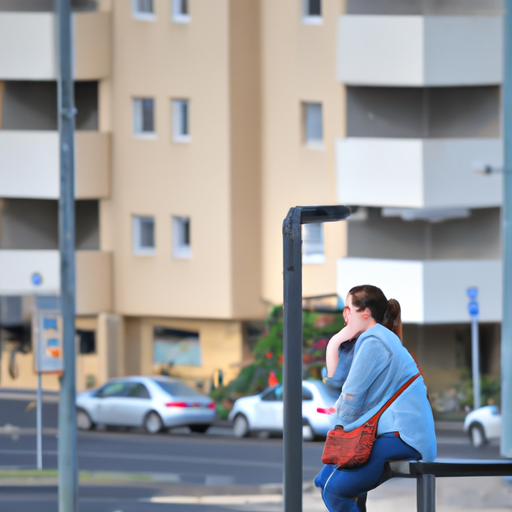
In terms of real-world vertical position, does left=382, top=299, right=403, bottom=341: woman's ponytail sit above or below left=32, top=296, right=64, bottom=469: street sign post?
above

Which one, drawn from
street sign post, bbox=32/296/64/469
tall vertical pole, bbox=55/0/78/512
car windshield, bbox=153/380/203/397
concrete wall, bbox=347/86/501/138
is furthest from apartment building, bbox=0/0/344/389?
tall vertical pole, bbox=55/0/78/512

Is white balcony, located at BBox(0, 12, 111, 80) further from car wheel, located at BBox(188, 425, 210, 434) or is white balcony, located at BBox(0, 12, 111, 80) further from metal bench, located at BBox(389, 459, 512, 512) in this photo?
metal bench, located at BBox(389, 459, 512, 512)

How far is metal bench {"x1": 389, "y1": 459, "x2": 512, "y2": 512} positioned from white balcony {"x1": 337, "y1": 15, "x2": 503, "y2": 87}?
67.4 feet

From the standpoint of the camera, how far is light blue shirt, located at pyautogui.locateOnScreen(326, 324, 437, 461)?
13.7 feet

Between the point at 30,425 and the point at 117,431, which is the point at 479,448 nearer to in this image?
the point at 117,431

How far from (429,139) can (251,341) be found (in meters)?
6.62

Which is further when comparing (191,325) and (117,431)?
(191,325)

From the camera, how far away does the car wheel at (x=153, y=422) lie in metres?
23.1

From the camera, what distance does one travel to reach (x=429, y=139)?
24594mm

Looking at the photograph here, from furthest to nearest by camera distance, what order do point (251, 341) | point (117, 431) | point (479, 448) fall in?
point (251, 341)
point (117, 431)
point (479, 448)

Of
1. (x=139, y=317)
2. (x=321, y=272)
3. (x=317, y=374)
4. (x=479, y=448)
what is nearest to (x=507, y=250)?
(x=479, y=448)

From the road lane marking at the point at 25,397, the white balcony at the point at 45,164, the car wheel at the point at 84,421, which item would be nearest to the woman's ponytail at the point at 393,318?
the car wheel at the point at 84,421

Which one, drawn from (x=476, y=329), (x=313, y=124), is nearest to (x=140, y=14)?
(x=313, y=124)

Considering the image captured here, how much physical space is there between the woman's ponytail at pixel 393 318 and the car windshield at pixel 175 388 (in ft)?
63.0
